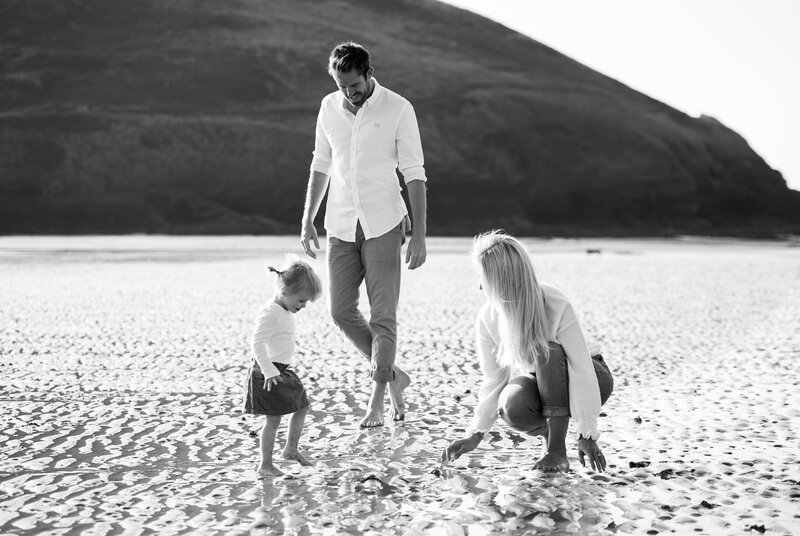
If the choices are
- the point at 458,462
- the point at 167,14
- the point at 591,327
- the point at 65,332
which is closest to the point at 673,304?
the point at 591,327

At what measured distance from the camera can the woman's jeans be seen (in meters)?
4.64

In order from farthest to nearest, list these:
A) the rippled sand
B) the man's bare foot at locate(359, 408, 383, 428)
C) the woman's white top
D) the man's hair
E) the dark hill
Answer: the dark hill < the man's bare foot at locate(359, 408, 383, 428) < the man's hair < the woman's white top < the rippled sand

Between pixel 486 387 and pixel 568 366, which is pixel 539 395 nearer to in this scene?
pixel 568 366

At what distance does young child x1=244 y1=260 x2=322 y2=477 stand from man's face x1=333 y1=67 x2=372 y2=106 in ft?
4.24

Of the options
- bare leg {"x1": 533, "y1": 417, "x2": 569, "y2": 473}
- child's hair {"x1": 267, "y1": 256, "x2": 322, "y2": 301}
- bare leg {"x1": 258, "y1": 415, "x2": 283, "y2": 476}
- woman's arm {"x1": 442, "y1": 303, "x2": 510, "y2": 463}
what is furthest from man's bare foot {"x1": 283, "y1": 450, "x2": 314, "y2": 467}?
bare leg {"x1": 533, "y1": 417, "x2": 569, "y2": 473}

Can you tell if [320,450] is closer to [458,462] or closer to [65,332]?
[458,462]

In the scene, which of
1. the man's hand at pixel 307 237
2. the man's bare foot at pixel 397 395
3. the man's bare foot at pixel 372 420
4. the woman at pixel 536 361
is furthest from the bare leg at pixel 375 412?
the woman at pixel 536 361

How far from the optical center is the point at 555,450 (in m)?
4.68

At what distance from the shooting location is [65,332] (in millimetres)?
10609

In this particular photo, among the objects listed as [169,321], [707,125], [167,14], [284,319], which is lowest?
[169,321]

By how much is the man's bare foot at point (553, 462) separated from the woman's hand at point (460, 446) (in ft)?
1.02

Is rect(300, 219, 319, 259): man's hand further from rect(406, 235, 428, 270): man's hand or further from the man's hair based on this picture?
the man's hair

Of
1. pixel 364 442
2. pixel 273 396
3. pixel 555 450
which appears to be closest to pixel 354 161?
pixel 364 442

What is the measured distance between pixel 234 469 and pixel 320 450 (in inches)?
23.6
